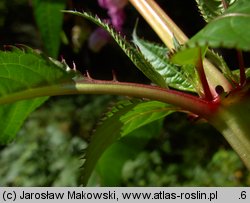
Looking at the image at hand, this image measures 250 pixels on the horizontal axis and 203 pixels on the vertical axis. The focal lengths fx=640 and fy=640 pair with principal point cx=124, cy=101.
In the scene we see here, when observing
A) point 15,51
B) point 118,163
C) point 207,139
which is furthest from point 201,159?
point 15,51

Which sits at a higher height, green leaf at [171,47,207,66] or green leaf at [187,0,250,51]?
green leaf at [187,0,250,51]

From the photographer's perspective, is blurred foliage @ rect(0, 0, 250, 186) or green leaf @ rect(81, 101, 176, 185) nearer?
green leaf @ rect(81, 101, 176, 185)

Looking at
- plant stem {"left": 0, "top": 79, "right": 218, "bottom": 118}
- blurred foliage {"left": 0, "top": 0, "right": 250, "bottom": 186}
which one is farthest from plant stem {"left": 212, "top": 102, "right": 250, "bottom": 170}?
blurred foliage {"left": 0, "top": 0, "right": 250, "bottom": 186}

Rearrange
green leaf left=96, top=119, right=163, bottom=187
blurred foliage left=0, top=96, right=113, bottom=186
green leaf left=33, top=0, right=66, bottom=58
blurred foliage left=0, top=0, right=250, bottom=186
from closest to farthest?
green leaf left=96, top=119, right=163, bottom=187 → green leaf left=33, top=0, right=66, bottom=58 → blurred foliage left=0, top=96, right=113, bottom=186 → blurred foliage left=0, top=0, right=250, bottom=186

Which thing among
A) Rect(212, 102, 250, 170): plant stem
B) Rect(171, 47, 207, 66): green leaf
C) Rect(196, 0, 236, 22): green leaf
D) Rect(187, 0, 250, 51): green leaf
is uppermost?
Rect(187, 0, 250, 51): green leaf

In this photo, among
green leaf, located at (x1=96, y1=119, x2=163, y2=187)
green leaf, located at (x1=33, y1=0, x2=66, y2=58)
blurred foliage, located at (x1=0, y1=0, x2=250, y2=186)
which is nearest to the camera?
green leaf, located at (x1=96, y1=119, x2=163, y2=187)

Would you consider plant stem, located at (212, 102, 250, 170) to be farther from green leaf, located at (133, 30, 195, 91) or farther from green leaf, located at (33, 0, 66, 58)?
green leaf, located at (33, 0, 66, 58)

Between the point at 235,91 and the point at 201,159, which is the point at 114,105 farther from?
the point at 201,159
